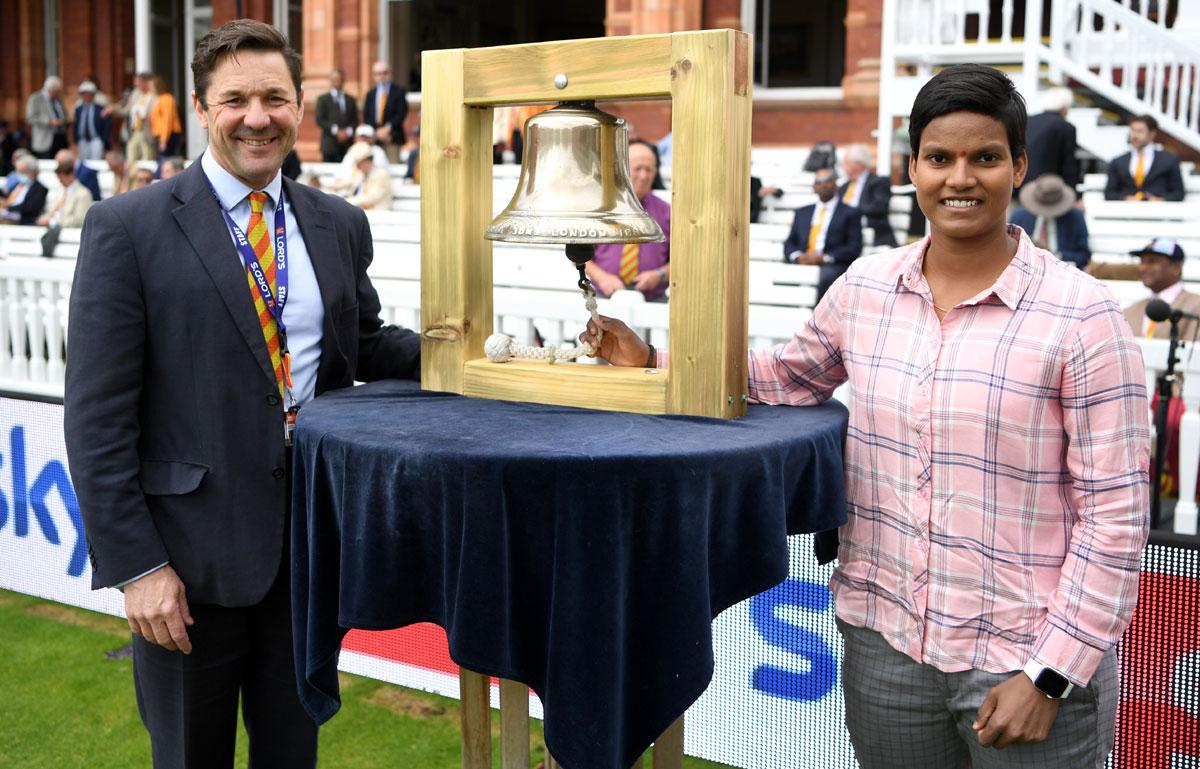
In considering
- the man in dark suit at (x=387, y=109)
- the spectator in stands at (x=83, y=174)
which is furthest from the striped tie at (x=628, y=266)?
the spectator in stands at (x=83, y=174)

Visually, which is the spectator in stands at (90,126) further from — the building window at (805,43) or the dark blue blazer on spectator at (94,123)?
the building window at (805,43)

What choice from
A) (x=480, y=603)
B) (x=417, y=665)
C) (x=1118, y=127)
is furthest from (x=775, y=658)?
(x=1118, y=127)

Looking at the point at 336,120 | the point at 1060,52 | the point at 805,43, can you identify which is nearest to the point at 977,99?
the point at 1060,52

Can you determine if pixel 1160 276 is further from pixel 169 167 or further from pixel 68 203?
pixel 68 203

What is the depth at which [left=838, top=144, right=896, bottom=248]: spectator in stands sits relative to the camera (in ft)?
34.7

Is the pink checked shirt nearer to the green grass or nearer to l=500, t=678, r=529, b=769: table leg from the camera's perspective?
l=500, t=678, r=529, b=769: table leg

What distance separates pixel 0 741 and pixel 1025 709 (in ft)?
11.4

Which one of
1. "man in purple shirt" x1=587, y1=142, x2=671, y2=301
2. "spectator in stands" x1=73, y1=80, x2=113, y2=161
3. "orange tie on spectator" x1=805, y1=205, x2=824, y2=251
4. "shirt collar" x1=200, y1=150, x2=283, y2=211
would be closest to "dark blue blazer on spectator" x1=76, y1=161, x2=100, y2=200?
"spectator in stands" x1=73, y1=80, x2=113, y2=161

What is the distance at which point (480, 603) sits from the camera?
6.58 feet

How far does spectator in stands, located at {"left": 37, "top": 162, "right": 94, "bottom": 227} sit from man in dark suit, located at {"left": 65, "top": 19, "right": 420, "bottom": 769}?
13.6 meters

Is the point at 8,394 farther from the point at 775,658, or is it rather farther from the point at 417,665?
the point at 775,658

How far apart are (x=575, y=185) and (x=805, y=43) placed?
65.4 feet

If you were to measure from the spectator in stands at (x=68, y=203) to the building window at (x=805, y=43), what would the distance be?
11.1 m

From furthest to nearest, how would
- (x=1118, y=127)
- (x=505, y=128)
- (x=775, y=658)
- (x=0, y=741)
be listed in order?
(x=505, y=128) < (x=1118, y=127) < (x=0, y=741) < (x=775, y=658)
